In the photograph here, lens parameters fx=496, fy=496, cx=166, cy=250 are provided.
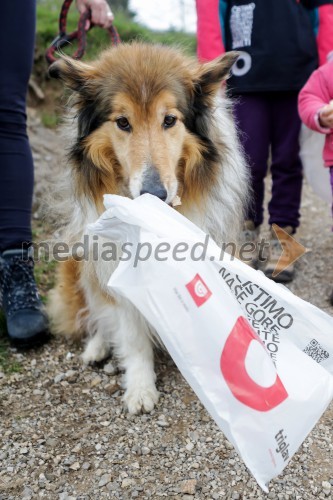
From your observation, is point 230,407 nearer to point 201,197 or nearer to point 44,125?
point 201,197

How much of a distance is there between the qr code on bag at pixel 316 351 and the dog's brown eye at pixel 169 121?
1.08 m

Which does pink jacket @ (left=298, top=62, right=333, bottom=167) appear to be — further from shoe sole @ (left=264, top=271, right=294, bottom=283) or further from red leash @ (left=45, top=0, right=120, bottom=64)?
red leash @ (left=45, top=0, right=120, bottom=64)

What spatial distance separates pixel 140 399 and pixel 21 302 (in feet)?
2.87

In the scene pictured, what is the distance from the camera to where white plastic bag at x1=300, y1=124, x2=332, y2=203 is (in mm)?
3293

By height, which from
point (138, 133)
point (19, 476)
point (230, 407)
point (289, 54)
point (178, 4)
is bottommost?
point (19, 476)

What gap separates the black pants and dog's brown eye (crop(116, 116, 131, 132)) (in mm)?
732

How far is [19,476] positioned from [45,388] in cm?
56

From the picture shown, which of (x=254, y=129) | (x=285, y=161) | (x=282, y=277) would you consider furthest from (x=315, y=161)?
(x=282, y=277)

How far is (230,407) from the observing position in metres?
1.43

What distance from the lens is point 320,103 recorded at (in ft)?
9.46

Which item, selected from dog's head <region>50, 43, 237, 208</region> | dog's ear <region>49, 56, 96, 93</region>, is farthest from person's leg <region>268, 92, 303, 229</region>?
dog's ear <region>49, 56, 96, 93</region>

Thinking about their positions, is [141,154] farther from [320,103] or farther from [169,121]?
[320,103]

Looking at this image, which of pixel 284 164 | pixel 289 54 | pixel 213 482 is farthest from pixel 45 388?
pixel 289 54

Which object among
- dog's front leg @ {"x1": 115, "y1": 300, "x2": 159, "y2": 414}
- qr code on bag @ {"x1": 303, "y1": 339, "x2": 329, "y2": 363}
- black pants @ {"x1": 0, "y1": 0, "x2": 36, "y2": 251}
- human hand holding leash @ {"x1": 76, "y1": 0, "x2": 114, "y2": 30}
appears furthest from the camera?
human hand holding leash @ {"x1": 76, "y1": 0, "x2": 114, "y2": 30}
